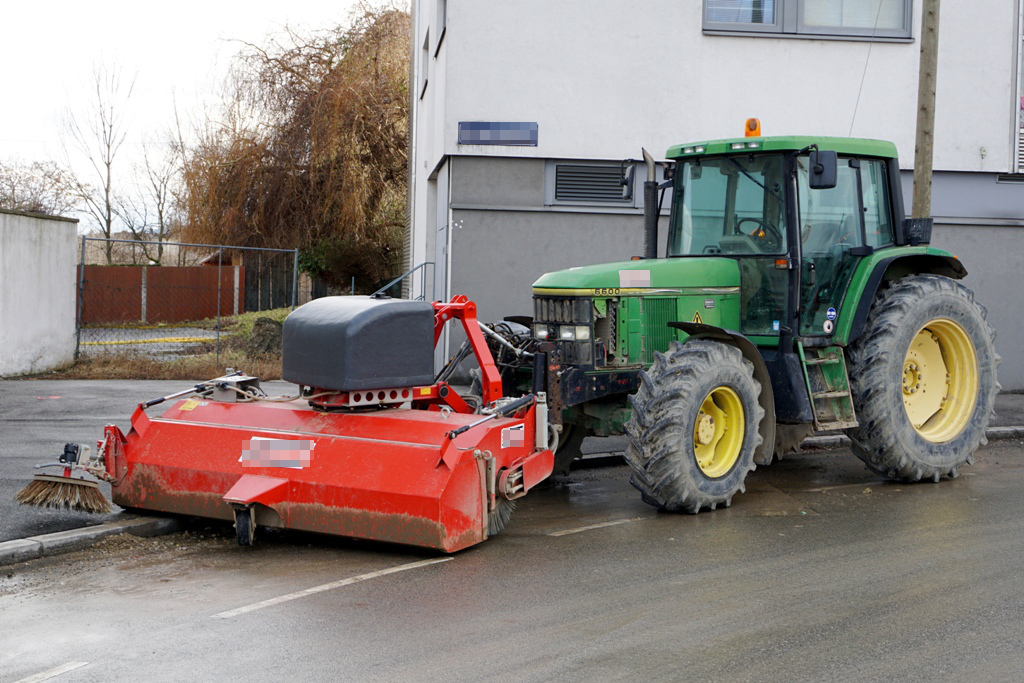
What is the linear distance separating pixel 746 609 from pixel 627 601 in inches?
25.5

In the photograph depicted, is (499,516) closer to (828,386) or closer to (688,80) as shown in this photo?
(828,386)

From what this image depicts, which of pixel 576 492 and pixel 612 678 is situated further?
pixel 576 492

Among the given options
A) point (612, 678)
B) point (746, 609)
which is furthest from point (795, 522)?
point (612, 678)

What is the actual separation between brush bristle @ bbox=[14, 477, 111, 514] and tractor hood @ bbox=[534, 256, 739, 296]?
3.68 meters

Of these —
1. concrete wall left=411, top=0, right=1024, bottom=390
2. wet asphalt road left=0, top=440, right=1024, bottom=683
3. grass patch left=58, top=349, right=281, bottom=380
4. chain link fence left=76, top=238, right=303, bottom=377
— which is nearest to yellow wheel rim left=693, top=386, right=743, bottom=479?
wet asphalt road left=0, top=440, right=1024, bottom=683

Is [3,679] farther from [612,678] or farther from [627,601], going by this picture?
[627,601]

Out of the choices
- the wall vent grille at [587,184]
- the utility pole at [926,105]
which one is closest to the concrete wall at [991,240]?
the utility pole at [926,105]

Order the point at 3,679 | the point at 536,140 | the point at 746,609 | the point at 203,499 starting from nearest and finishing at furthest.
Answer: the point at 3,679
the point at 746,609
the point at 203,499
the point at 536,140

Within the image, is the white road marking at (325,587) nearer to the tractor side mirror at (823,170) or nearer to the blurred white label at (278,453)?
the blurred white label at (278,453)

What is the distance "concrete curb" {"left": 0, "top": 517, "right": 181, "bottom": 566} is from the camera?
6.81m

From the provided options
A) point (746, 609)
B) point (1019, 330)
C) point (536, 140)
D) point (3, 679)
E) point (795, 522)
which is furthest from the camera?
point (1019, 330)

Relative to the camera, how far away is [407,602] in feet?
19.8

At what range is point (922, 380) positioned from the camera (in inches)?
390

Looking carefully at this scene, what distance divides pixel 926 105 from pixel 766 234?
14.7ft
